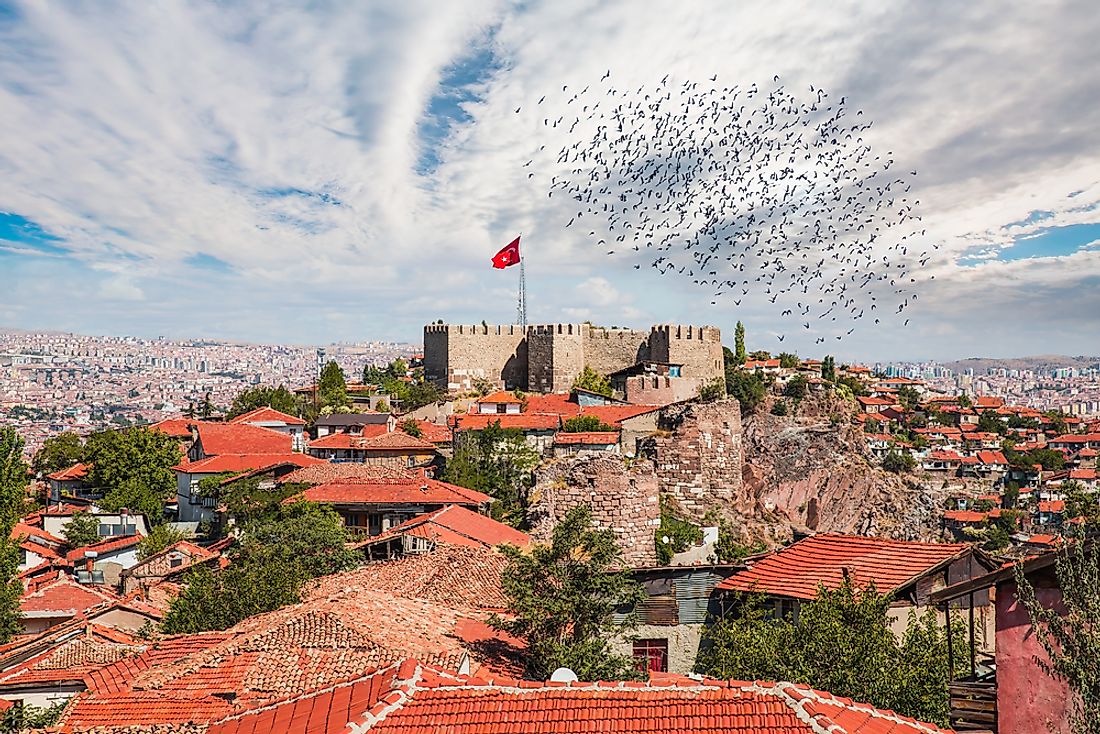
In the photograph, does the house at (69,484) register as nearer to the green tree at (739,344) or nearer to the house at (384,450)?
the house at (384,450)

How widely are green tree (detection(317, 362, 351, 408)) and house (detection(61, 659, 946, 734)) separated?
48250 mm

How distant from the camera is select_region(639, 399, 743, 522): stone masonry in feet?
101

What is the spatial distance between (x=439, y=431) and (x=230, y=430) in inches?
420

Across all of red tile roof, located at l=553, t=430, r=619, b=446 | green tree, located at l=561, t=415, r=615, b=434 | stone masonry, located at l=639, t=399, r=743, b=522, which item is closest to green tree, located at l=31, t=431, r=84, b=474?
green tree, located at l=561, t=415, r=615, b=434

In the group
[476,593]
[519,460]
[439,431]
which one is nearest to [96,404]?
[439,431]

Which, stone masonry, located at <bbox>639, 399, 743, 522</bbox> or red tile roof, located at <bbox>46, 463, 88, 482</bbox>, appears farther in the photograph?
red tile roof, located at <bbox>46, 463, 88, 482</bbox>

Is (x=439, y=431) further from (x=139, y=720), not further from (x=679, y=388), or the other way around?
(x=139, y=720)

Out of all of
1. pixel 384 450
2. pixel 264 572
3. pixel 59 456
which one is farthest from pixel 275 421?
pixel 264 572

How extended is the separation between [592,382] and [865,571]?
136 feet

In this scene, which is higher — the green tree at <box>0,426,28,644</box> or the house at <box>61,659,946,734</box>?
the house at <box>61,659,946,734</box>

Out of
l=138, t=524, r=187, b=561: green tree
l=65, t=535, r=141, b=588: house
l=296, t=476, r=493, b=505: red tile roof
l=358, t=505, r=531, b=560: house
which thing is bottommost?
l=65, t=535, r=141, b=588: house

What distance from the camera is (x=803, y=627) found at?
33.4 ft

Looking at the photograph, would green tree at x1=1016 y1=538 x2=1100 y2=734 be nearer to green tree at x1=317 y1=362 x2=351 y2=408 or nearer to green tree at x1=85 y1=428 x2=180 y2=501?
green tree at x1=85 y1=428 x2=180 y2=501

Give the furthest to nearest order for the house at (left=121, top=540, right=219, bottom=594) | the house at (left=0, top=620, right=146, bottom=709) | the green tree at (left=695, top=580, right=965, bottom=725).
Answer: the house at (left=121, top=540, right=219, bottom=594) → the house at (left=0, top=620, right=146, bottom=709) → the green tree at (left=695, top=580, right=965, bottom=725)
